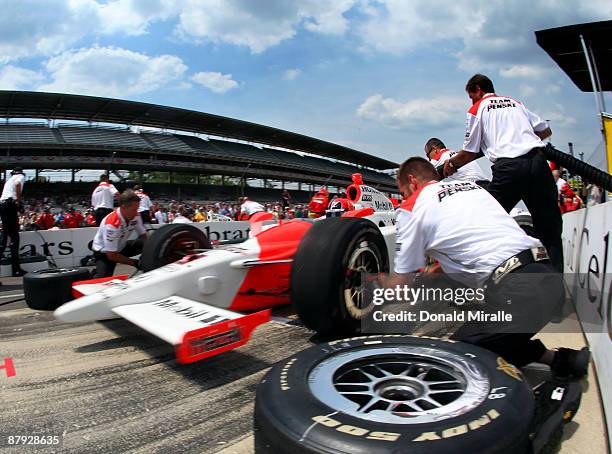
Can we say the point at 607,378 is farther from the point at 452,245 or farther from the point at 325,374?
the point at 325,374

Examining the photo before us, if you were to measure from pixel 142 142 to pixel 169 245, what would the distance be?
3451cm

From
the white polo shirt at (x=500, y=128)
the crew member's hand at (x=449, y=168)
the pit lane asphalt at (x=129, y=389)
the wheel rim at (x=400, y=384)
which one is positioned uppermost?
the white polo shirt at (x=500, y=128)

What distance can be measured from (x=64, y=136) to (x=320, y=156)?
→ 2971cm

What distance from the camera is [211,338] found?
2338 millimetres

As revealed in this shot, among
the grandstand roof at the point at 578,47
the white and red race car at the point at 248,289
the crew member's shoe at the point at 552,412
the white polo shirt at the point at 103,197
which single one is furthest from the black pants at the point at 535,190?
the white polo shirt at the point at 103,197

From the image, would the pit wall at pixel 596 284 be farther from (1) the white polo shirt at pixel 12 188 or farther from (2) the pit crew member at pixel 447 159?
(1) the white polo shirt at pixel 12 188

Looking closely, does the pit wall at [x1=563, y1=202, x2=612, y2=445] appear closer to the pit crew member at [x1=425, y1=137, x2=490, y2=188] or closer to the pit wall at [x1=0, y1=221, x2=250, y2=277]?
the pit crew member at [x1=425, y1=137, x2=490, y2=188]

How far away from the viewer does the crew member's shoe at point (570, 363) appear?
223cm

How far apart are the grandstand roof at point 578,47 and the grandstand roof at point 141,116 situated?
31612mm

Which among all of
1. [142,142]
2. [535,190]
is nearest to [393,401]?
[535,190]

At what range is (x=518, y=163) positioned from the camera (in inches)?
126

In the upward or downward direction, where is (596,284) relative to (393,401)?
upward

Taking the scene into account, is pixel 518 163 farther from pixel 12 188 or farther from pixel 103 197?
pixel 103 197

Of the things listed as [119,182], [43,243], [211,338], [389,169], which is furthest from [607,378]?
[389,169]
